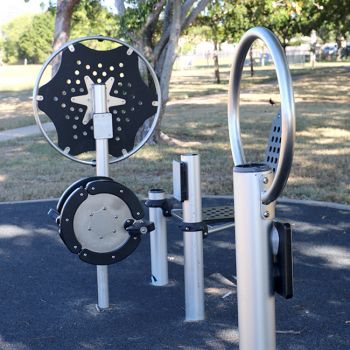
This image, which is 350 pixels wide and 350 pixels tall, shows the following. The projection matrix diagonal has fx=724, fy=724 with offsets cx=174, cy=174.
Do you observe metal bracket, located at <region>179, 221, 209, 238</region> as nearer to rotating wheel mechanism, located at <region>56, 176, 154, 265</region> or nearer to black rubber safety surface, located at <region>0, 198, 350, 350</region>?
rotating wheel mechanism, located at <region>56, 176, 154, 265</region>

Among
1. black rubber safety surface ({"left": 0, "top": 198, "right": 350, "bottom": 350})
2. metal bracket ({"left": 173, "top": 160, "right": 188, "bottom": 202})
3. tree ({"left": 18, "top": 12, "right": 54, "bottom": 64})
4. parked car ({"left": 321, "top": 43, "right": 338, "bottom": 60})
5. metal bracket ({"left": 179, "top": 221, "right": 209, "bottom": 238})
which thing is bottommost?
black rubber safety surface ({"left": 0, "top": 198, "right": 350, "bottom": 350})

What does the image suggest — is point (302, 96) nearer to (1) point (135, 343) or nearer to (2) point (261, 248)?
(1) point (135, 343)

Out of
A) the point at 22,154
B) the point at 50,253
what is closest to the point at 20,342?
the point at 50,253

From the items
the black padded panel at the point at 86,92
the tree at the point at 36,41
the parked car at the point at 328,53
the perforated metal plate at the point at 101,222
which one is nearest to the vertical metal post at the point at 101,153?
the black padded panel at the point at 86,92

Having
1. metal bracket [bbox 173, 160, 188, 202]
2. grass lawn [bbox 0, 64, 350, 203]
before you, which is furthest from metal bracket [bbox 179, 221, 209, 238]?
grass lawn [bbox 0, 64, 350, 203]

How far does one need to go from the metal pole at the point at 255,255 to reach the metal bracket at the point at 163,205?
2767mm

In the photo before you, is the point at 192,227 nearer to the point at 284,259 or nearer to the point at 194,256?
the point at 194,256

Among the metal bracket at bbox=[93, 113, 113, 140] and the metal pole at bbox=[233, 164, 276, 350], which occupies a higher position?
the metal bracket at bbox=[93, 113, 113, 140]

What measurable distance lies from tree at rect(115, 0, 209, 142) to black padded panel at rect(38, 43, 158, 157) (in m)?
7.55

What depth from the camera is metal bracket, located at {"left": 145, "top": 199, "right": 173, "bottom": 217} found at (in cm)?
463

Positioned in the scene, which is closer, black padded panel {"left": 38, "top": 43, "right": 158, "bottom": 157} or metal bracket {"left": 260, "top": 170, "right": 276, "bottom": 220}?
metal bracket {"left": 260, "top": 170, "right": 276, "bottom": 220}

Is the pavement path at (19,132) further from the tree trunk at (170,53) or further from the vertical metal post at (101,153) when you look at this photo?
the vertical metal post at (101,153)

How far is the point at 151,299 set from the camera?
15.2 ft

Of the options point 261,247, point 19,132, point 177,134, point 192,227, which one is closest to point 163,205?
point 192,227
